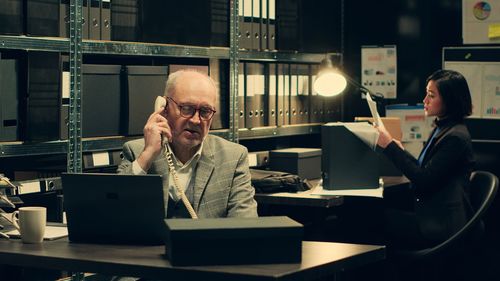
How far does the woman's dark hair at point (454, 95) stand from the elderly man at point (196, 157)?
169 cm

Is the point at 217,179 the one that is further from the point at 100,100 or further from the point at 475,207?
the point at 475,207

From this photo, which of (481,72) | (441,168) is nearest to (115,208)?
(441,168)

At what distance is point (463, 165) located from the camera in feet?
14.6

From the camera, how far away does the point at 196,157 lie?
3221 mm

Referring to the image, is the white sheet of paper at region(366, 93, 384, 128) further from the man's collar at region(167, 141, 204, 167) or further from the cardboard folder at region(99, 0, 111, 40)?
the man's collar at region(167, 141, 204, 167)

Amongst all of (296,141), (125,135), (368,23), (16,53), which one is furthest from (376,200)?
(16,53)

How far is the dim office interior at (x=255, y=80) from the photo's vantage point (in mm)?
3527

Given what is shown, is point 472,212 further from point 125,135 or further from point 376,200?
point 125,135

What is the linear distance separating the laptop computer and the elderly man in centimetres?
47

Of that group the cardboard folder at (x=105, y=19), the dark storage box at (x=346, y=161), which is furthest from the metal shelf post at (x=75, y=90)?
the dark storage box at (x=346, y=161)

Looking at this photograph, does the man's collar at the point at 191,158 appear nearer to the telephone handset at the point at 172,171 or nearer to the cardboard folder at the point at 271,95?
the telephone handset at the point at 172,171

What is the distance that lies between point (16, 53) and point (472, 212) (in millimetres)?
2317

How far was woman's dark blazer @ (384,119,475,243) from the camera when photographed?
14.4 ft

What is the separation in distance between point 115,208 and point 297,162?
7.87 ft
